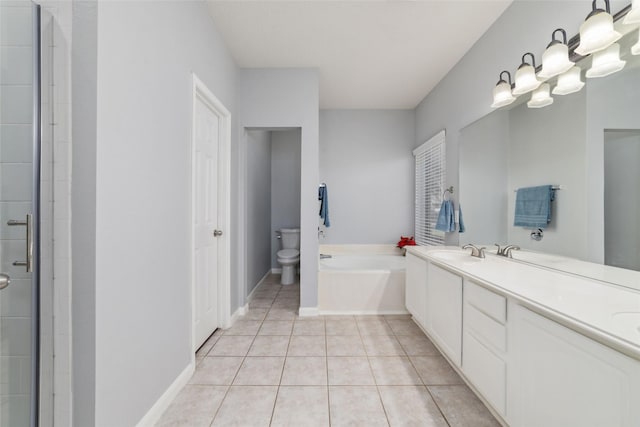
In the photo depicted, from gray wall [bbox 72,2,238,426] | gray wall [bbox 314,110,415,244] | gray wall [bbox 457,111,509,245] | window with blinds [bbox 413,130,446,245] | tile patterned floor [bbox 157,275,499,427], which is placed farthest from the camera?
gray wall [bbox 314,110,415,244]

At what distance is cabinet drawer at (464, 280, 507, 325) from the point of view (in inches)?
47.8

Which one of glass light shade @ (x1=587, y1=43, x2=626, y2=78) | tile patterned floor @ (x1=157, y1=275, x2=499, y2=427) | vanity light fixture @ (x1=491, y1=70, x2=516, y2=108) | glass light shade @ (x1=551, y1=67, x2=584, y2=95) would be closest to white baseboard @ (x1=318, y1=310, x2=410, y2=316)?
tile patterned floor @ (x1=157, y1=275, x2=499, y2=427)

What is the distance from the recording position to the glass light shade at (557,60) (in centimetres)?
139

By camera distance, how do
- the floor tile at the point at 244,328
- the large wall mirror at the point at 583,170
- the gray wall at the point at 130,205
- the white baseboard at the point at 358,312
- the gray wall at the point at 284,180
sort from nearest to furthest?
the gray wall at the point at 130,205
the large wall mirror at the point at 583,170
the floor tile at the point at 244,328
the white baseboard at the point at 358,312
the gray wall at the point at 284,180

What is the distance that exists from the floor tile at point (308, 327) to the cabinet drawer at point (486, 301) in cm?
139

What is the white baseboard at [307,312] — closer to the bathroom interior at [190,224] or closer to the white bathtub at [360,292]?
the white bathtub at [360,292]

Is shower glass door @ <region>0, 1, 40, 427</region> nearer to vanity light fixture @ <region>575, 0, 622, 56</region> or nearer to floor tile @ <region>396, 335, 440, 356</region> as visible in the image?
floor tile @ <region>396, 335, 440, 356</region>

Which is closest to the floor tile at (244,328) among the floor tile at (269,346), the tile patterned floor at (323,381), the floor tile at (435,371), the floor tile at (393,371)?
the tile patterned floor at (323,381)

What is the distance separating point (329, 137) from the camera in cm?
392

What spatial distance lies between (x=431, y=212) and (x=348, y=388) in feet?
7.79

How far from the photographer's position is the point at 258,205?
12.2 feet

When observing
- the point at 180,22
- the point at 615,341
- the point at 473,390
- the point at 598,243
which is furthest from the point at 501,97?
the point at 180,22

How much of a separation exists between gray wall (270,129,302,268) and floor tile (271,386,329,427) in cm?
306

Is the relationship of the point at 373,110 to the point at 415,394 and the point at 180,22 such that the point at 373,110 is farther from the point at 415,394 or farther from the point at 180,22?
the point at 415,394
